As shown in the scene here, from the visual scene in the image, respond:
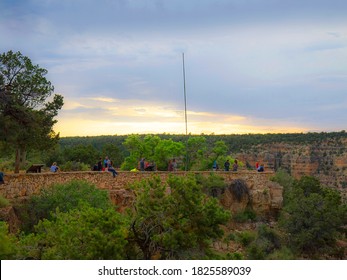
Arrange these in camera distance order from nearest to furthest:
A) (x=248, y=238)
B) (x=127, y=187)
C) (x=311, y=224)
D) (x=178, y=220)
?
1. (x=178, y=220)
2. (x=248, y=238)
3. (x=127, y=187)
4. (x=311, y=224)

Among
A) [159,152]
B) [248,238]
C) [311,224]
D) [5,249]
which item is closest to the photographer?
[5,249]

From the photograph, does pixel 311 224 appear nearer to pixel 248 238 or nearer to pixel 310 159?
pixel 248 238

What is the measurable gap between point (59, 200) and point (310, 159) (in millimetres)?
50962

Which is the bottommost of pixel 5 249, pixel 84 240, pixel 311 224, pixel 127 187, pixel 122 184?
pixel 311 224

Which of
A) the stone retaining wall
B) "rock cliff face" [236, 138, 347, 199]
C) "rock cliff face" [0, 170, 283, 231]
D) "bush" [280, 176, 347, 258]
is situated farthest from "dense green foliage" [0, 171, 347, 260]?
"rock cliff face" [236, 138, 347, 199]

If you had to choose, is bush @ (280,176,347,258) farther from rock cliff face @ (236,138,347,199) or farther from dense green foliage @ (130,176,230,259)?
rock cliff face @ (236,138,347,199)

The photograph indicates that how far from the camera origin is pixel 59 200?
24359 millimetres

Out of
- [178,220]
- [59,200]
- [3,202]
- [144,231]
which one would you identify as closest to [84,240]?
[144,231]

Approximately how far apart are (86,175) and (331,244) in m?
13.9

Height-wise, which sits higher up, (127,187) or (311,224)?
(127,187)

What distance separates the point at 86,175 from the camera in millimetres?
27047
